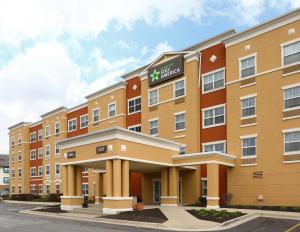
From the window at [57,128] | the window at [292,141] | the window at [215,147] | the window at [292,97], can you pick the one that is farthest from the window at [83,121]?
the window at [292,141]

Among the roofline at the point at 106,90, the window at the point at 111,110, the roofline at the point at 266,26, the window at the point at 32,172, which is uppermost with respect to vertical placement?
the roofline at the point at 266,26

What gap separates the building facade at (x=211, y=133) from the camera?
29.5 meters

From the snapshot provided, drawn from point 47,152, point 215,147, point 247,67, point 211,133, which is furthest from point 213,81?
point 47,152

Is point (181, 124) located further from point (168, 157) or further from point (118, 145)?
point (118, 145)

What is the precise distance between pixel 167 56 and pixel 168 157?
12012 mm

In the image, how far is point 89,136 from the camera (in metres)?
31.5

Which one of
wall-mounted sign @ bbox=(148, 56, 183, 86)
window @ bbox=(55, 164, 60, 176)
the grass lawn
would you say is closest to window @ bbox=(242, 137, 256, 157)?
the grass lawn

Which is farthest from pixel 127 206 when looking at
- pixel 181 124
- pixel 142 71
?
pixel 142 71

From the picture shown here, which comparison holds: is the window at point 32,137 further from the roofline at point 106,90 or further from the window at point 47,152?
the roofline at point 106,90

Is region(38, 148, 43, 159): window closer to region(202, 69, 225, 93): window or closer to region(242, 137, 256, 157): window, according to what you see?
region(202, 69, 225, 93): window

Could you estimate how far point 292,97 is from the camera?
97.5 ft

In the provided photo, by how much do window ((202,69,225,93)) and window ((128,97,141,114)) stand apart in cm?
1004

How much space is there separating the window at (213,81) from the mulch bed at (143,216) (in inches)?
537

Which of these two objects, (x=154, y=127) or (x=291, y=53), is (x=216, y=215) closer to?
(x=291, y=53)
